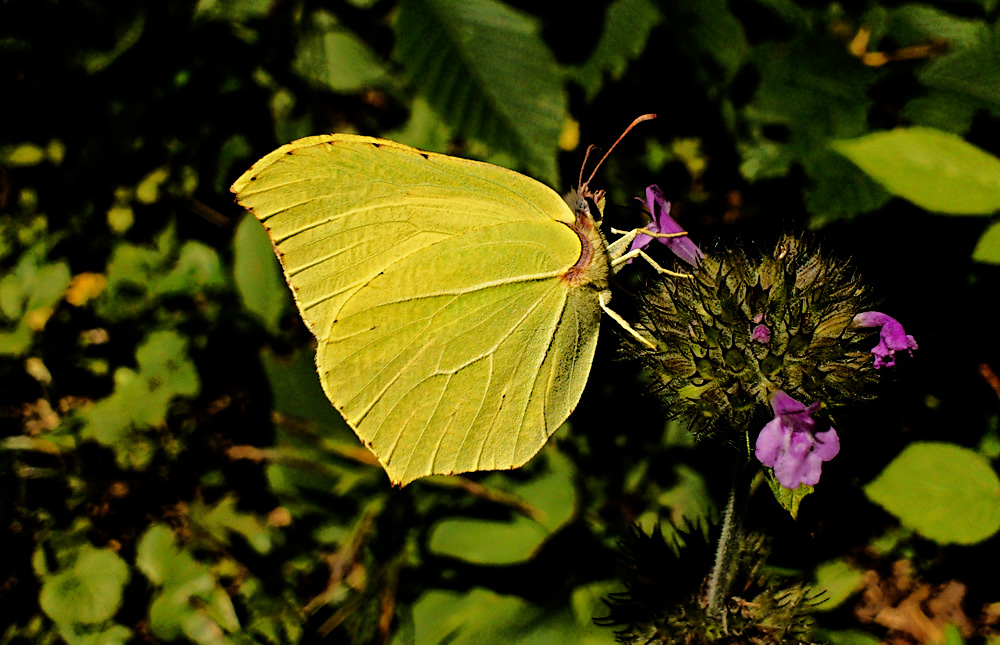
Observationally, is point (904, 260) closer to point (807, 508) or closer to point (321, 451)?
point (807, 508)

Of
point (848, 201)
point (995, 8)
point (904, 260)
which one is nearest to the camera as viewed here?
point (848, 201)

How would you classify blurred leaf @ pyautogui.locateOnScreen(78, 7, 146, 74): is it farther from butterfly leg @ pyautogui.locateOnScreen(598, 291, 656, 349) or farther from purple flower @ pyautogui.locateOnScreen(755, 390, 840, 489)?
purple flower @ pyautogui.locateOnScreen(755, 390, 840, 489)

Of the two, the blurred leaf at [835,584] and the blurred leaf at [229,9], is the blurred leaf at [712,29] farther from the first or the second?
the blurred leaf at [835,584]

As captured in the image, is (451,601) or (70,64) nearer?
(70,64)

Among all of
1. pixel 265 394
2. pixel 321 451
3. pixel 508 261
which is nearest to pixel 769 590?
pixel 508 261

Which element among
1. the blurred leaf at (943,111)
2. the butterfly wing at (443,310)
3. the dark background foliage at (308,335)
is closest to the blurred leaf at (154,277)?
the dark background foliage at (308,335)

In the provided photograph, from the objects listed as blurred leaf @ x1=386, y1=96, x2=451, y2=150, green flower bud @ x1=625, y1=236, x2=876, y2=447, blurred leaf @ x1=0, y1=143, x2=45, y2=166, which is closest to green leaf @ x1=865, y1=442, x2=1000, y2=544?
green flower bud @ x1=625, y1=236, x2=876, y2=447

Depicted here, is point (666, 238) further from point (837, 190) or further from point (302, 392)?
point (302, 392)
